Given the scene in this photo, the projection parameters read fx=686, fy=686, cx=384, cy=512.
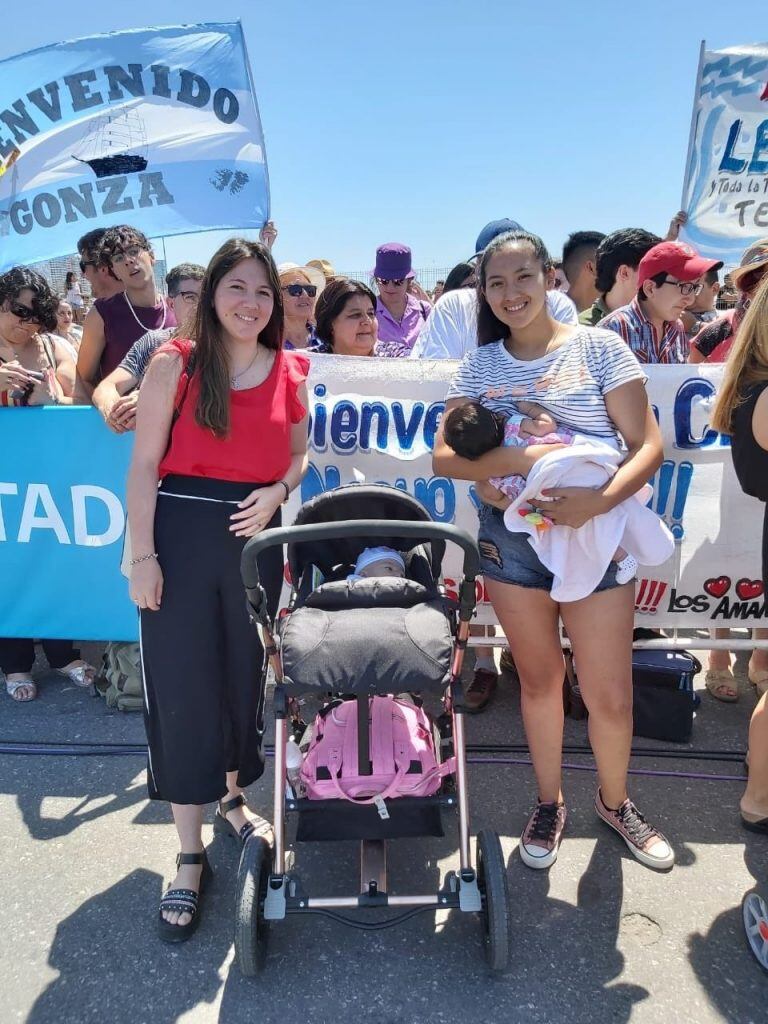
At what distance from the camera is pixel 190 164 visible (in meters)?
4.61

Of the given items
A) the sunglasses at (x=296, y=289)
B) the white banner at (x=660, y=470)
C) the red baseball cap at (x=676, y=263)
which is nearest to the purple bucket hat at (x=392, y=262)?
the sunglasses at (x=296, y=289)

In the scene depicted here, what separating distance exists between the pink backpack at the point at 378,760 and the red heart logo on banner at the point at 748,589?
6.34 feet

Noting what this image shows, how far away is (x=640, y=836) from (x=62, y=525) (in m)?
3.16

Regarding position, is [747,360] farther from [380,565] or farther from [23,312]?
[23,312]

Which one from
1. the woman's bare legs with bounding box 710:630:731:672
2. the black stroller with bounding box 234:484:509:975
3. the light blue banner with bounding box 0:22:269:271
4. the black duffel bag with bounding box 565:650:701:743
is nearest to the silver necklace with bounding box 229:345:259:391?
the black stroller with bounding box 234:484:509:975

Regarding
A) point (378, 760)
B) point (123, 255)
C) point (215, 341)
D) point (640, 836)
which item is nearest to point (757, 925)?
point (640, 836)

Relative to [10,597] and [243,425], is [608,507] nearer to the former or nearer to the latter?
[243,425]

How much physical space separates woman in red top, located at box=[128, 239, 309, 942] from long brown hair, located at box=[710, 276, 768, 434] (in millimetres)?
1464

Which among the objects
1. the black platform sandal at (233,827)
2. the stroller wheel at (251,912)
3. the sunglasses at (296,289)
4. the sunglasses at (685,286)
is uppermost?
the sunglasses at (296,289)

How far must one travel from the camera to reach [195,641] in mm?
2291

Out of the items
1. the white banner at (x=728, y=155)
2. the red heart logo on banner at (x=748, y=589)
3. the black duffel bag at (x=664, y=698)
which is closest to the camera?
the black duffel bag at (x=664, y=698)

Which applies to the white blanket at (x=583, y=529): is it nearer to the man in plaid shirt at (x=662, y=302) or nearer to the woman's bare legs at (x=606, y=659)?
the woman's bare legs at (x=606, y=659)

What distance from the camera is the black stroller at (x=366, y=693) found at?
6.32 feet

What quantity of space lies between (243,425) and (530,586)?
45.0 inches
